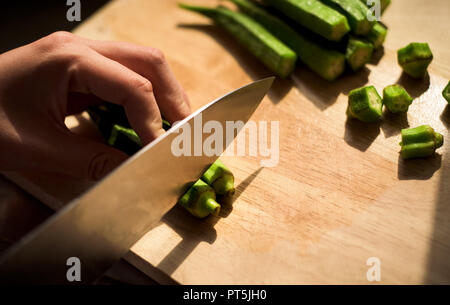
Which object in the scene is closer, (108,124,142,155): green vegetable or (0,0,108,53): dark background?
(108,124,142,155): green vegetable

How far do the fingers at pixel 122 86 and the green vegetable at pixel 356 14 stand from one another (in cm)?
144

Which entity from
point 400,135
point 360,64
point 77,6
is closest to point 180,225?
point 400,135

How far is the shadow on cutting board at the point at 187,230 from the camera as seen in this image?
6.11ft

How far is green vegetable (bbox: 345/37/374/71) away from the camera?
8.11 feet

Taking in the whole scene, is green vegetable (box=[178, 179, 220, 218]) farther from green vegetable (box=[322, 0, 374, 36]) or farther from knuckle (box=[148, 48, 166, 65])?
green vegetable (box=[322, 0, 374, 36])

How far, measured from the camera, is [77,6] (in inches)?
162

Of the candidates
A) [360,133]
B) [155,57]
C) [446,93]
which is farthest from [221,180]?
[446,93]

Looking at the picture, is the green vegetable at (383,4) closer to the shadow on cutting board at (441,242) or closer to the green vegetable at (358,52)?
the green vegetable at (358,52)

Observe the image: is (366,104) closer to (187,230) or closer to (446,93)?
(446,93)

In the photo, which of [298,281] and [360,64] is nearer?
[298,281]

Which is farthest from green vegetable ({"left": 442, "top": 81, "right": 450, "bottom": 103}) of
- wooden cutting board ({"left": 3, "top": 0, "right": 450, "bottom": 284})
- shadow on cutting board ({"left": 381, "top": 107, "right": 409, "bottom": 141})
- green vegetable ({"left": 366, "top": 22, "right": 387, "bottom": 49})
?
green vegetable ({"left": 366, "top": 22, "right": 387, "bottom": 49})

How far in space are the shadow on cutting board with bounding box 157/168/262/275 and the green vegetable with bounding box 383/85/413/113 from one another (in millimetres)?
913

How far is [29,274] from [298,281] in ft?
3.67
